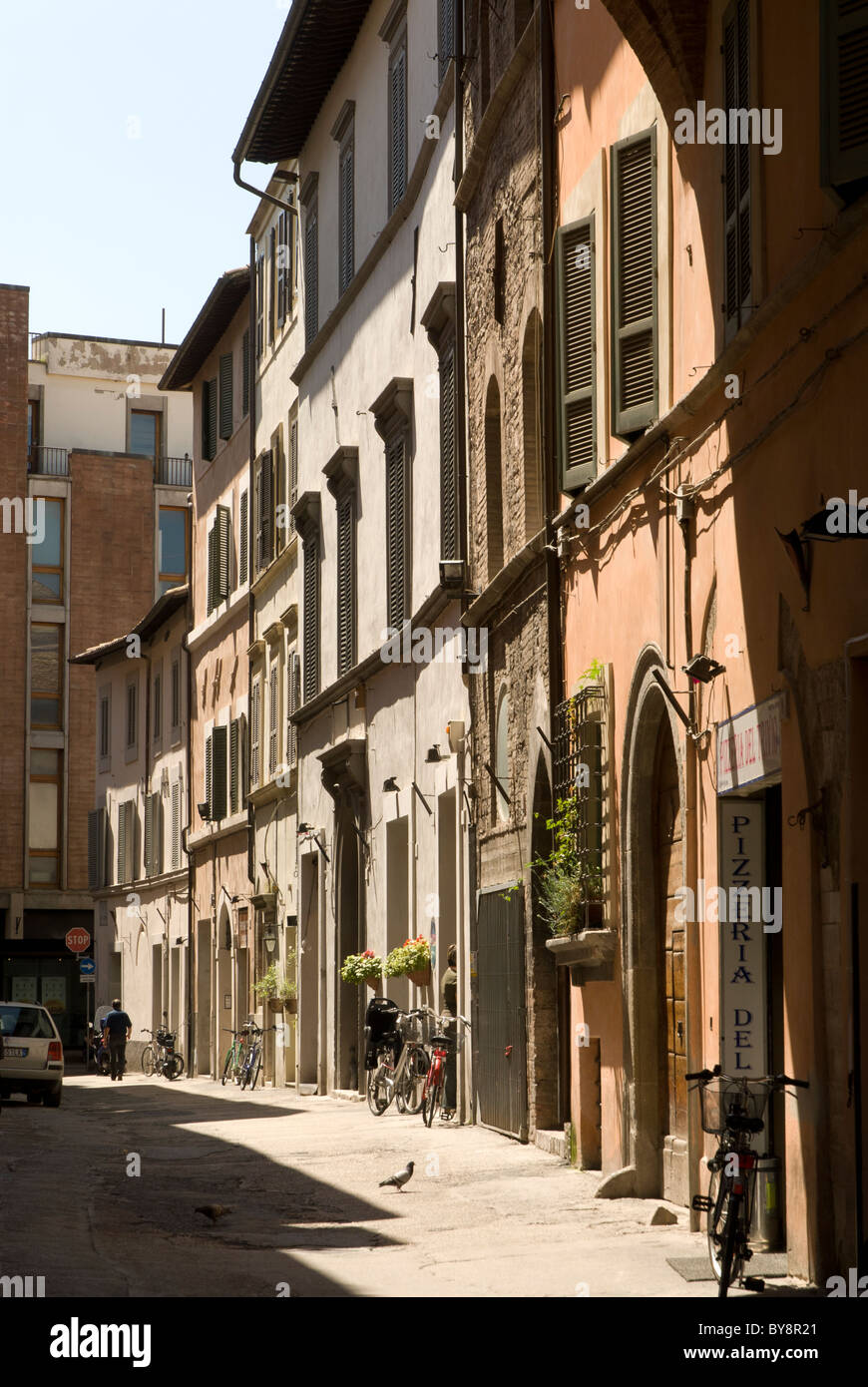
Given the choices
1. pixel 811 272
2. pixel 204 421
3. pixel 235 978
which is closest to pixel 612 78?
pixel 811 272

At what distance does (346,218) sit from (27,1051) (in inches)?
479

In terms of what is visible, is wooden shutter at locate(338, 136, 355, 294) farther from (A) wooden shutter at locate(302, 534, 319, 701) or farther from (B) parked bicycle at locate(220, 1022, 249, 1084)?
(B) parked bicycle at locate(220, 1022, 249, 1084)

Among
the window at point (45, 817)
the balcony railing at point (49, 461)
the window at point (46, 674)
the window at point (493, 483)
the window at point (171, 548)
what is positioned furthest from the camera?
the window at point (171, 548)

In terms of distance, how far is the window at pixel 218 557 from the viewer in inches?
A: 1598

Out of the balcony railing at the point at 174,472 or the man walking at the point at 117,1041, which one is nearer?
the man walking at the point at 117,1041

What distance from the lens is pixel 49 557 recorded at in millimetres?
58188

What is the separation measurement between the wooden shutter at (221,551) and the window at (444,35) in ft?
60.9

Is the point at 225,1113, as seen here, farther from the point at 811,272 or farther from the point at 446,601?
the point at 811,272

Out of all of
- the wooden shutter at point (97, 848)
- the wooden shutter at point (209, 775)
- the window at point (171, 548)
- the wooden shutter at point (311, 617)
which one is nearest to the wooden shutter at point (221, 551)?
the wooden shutter at point (209, 775)

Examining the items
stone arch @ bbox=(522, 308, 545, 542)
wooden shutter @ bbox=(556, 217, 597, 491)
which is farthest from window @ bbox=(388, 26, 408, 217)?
wooden shutter @ bbox=(556, 217, 597, 491)

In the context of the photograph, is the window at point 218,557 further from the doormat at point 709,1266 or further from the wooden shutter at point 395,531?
the doormat at point 709,1266

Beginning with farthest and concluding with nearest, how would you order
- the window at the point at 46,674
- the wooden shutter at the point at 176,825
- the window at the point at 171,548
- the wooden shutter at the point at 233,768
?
the window at the point at 171,548 → the window at the point at 46,674 → the wooden shutter at the point at 176,825 → the wooden shutter at the point at 233,768

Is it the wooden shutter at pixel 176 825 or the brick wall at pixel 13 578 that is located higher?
the brick wall at pixel 13 578
